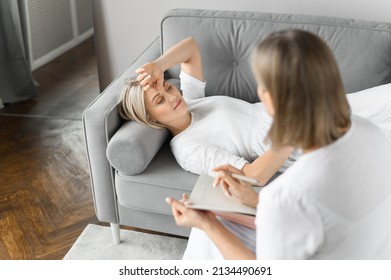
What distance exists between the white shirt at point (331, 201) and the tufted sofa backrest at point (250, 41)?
106cm

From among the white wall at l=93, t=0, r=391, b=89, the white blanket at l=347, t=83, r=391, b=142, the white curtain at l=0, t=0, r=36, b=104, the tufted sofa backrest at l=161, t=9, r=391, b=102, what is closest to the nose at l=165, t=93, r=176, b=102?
the tufted sofa backrest at l=161, t=9, r=391, b=102

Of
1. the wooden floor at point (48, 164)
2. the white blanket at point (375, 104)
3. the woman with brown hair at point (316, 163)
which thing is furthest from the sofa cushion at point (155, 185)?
the woman with brown hair at point (316, 163)

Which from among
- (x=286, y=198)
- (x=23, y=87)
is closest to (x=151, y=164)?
(x=286, y=198)

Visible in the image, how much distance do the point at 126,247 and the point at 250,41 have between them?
3.30ft

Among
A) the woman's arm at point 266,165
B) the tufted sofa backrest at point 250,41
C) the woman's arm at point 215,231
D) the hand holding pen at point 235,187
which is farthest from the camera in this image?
the tufted sofa backrest at point 250,41

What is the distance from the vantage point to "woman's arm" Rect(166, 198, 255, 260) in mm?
1294

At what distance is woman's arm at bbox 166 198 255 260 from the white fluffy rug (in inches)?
33.8

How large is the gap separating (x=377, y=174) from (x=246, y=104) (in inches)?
43.0

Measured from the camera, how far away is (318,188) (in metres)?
1.04

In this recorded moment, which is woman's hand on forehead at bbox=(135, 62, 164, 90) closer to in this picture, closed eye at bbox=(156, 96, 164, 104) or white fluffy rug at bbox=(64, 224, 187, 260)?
closed eye at bbox=(156, 96, 164, 104)

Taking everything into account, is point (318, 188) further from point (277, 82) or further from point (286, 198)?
point (277, 82)

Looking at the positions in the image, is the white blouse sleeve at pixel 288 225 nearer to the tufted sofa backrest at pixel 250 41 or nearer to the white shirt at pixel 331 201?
the white shirt at pixel 331 201

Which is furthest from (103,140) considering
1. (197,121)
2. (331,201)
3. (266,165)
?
(331,201)

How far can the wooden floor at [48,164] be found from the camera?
7.62ft
